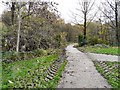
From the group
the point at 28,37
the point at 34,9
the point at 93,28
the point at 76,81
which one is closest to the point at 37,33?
the point at 28,37

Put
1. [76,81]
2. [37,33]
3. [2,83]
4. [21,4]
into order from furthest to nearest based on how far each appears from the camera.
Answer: [37,33] → [21,4] → [76,81] → [2,83]

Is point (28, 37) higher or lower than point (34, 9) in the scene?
lower

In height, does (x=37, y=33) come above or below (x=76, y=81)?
above

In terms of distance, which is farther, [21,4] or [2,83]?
[21,4]

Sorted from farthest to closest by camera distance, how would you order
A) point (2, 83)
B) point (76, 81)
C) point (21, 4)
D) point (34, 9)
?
point (34, 9) → point (21, 4) → point (76, 81) → point (2, 83)

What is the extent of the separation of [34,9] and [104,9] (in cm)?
1805

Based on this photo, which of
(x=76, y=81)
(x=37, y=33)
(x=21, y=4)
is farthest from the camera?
(x=37, y=33)

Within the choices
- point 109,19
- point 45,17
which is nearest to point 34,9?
point 45,17

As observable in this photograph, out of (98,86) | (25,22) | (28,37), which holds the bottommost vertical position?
(98,86)

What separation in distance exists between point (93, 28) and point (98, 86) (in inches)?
1525

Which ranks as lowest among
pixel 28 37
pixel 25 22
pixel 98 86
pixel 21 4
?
pixel 98 86

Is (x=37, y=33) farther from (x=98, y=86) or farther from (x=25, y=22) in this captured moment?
(x=98, y=86)

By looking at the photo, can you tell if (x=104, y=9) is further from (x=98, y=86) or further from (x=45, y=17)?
(x=98, y=86)

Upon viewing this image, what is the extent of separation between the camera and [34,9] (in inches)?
552
